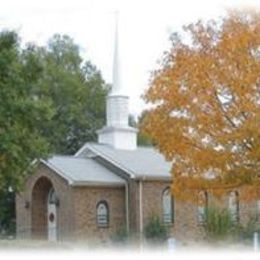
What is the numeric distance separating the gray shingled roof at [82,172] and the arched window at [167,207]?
1.88m

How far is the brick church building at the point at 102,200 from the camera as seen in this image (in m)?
28.3

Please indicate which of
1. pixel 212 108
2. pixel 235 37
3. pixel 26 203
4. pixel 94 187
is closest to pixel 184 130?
pixel 212 108

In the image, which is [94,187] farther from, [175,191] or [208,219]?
[175,191]

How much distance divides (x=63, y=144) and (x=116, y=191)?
12.3 metres

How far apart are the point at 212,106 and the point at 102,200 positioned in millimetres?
14162

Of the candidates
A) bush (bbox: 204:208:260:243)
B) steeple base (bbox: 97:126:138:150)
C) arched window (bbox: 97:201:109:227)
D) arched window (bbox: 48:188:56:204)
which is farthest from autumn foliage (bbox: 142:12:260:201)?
steeple base (bbox: 97:126:138:150)

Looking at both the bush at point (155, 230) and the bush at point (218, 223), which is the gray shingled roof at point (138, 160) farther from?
the bush at point (218, 223)

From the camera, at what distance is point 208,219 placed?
25.3 m

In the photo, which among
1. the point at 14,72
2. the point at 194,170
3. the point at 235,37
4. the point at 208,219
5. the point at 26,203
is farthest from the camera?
the point at 26,203

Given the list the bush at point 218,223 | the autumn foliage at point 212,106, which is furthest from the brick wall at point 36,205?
the autumn foliage at point 212,106

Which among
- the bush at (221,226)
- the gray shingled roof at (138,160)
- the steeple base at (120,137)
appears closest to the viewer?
the bush at (221,226)

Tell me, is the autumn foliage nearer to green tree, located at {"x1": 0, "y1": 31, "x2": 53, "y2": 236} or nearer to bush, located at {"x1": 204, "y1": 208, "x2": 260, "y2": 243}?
green tree, located at {"x1": 0, "y1": 31, "x2": 53, "y2": 236}

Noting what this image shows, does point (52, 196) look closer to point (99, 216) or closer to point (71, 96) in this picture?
point (99, 216)

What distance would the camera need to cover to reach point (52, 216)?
3017cm
